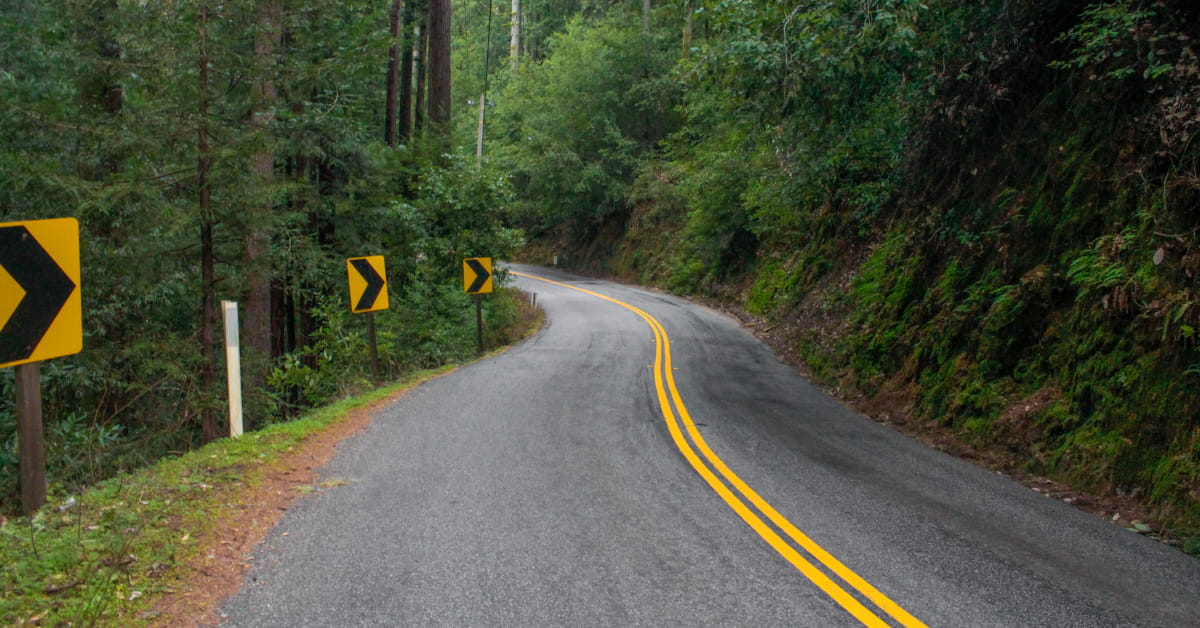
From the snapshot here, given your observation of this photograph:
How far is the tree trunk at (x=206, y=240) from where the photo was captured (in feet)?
26.3

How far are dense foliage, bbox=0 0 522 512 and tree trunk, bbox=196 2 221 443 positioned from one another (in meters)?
0.02

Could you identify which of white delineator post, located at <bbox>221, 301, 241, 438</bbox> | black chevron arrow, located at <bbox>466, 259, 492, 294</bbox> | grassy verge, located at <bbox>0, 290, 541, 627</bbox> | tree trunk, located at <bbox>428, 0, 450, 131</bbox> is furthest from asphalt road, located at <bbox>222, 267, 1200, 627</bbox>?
tree trunk, located at <bbox>428, 0, 450, 131</bbox>

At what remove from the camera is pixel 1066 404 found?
7.42 m

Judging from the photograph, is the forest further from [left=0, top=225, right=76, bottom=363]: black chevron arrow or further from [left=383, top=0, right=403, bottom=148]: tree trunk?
[left=383, top=0, right=403, bottom=148]: tree trunk

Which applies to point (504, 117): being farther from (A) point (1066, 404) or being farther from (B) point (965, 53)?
(A) point (1066, 404)

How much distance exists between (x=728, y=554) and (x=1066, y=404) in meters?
4.91

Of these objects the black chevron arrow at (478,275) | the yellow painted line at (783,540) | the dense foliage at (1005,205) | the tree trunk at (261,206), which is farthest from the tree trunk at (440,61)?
the yellow painted line at (783,540)

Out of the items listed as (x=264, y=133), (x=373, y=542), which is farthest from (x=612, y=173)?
(x=373, y=542)

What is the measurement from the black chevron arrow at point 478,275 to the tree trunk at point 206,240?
233 inches

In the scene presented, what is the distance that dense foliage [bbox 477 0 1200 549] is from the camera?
6832mm

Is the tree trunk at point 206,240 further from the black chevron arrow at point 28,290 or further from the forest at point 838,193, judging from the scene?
the black chevron arrow at point 28,290

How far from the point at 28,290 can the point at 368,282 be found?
21.3 feet

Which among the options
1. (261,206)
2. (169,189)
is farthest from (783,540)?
(169,189)

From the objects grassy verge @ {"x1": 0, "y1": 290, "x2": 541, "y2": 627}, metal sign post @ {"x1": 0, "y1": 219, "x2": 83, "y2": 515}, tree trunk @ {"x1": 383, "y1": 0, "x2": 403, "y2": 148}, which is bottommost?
grassy verge @ {"x1": 0, "y1": 290, "x2": 541, "y2": 627}
